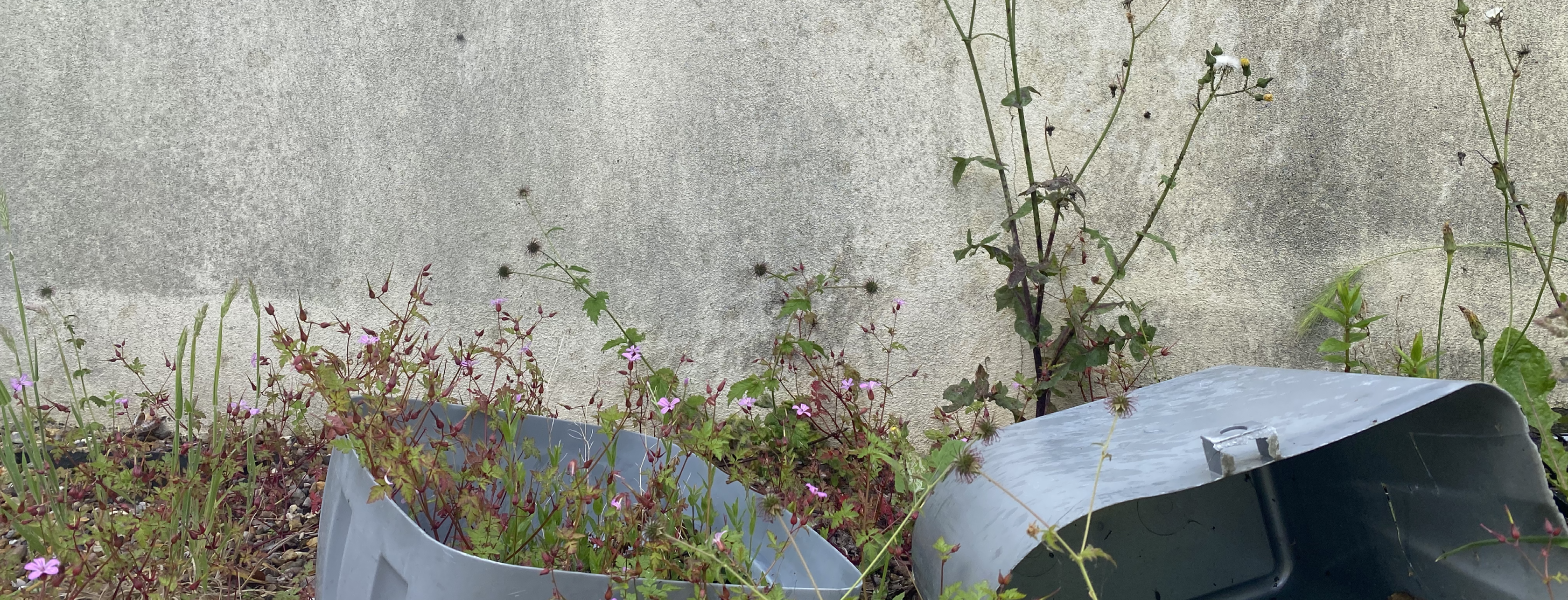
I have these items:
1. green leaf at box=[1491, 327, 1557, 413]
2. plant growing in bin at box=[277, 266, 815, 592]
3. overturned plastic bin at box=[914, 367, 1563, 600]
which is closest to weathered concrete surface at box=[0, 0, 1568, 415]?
green leaf at box=[1491, 327, 1557, 413]

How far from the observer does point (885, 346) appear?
2.07m

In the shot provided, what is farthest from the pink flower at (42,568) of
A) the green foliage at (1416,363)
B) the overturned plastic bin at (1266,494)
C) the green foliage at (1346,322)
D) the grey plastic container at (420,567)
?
the green foliage at (1416,363)

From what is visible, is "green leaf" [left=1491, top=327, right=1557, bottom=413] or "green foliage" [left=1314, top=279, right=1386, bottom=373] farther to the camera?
"green foliage" [left=1314, top=279, right=1386, bottom=373]

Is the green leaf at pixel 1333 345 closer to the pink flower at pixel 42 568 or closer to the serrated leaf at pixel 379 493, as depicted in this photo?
the serrated leaf at pixel 379 493

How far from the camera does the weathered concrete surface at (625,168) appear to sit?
6.60 ft

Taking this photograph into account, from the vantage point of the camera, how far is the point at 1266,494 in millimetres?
1775

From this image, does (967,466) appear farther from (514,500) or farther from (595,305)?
(595,305)

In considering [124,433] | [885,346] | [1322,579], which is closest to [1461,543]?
[1322,579]

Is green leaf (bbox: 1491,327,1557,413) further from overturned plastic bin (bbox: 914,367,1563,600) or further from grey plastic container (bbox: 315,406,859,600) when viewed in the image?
grey plastic container (bbox: 315,406,859,600)

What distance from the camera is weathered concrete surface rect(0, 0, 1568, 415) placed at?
6.60 ft

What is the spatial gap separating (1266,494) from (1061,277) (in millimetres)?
616

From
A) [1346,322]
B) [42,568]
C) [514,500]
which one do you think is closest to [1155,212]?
[1346,322]

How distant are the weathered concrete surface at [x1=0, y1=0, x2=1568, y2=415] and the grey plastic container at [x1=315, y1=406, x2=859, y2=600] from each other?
771 mm

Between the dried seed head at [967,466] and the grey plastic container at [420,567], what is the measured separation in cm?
22
